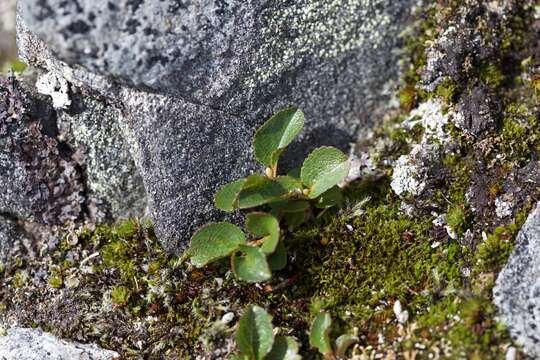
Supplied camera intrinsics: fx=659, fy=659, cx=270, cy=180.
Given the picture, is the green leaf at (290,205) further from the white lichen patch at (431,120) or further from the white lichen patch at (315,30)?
the white lichen patch at (431,120)

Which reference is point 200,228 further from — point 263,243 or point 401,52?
point 401,52

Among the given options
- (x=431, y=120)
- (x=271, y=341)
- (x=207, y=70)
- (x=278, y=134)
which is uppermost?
(x=207, y=70)

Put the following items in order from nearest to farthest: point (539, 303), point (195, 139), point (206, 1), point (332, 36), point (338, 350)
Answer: point (539, 303)
point (338, 350)
point (206, 1)
point (195, 139)
point (332, 36)

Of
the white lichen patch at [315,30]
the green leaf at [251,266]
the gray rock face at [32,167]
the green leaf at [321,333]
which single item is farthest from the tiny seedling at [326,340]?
the gray rock face at [32,167]

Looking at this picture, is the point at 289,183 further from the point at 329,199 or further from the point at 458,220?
the point at 458,220

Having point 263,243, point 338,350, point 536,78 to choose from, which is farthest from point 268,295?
point 536,78

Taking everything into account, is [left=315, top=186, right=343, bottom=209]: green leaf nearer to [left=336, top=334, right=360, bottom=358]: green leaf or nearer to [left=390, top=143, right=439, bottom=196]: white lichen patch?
[left=390, top=143, right=439, bottom=196]: white lichen patch

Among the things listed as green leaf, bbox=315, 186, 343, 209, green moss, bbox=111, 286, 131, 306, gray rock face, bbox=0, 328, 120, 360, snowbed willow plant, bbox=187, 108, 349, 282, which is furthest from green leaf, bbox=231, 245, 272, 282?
gray rock face, bbox=0, 328, 120, 360

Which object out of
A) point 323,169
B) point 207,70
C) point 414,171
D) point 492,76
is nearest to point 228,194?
point 323,169
